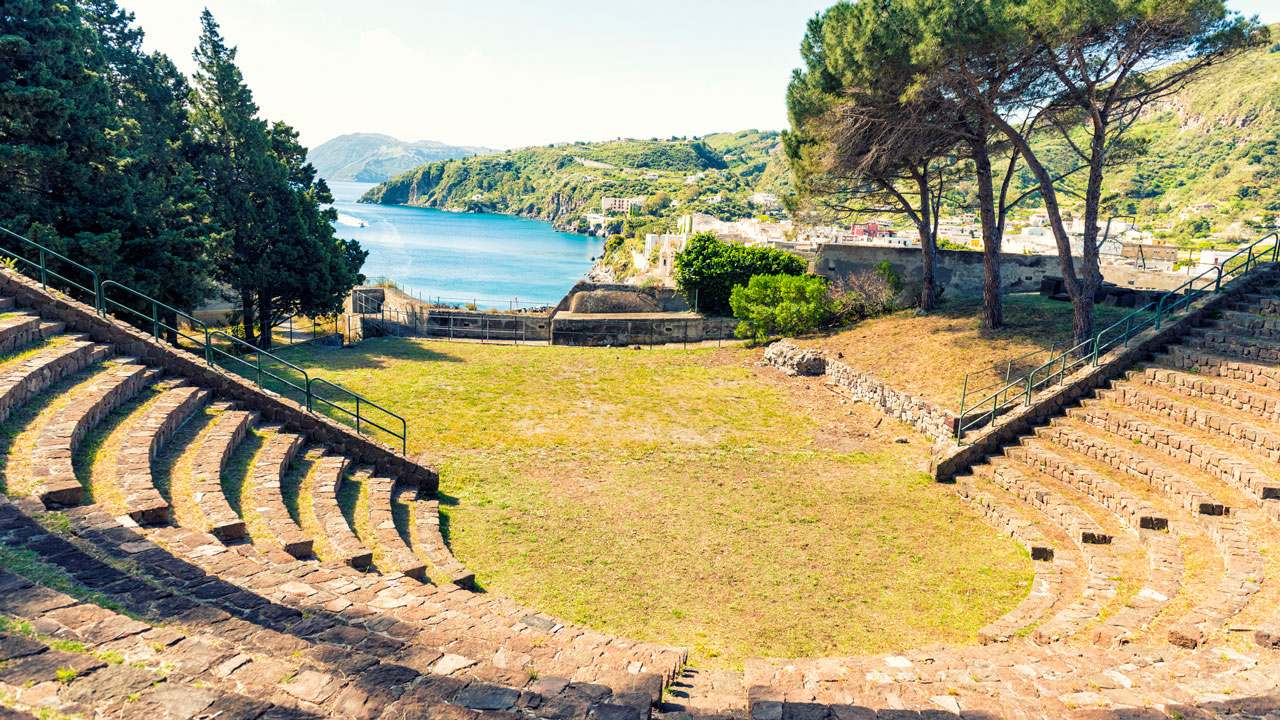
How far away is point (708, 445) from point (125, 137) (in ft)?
61.8

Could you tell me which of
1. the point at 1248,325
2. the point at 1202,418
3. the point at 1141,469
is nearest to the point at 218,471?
the point at 1141,469

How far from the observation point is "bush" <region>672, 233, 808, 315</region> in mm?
29797

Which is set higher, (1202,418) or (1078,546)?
(1202,418)

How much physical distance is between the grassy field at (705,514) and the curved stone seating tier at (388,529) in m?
1.01

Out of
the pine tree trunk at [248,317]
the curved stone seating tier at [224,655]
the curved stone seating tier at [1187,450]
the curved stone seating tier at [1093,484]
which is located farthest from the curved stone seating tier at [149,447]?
the curved stone seating tier at [1187,450]

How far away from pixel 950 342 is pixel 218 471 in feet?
62.4

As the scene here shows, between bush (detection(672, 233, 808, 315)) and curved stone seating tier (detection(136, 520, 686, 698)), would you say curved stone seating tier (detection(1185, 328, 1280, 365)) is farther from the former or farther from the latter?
bush (detection(672, 233, 808, 315))

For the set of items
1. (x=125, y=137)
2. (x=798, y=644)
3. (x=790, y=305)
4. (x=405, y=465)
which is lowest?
(x=798, y=644)

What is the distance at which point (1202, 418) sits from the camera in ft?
37.5

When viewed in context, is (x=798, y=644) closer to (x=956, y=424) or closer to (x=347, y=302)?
(x=956, y=424)

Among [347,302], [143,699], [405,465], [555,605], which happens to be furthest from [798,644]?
[347,302]

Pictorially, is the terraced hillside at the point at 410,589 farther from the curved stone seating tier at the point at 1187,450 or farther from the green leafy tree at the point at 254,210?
the green leafy tree at the point at 254,210

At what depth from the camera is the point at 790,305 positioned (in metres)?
25.2

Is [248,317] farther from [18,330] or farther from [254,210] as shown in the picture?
[18,330]
